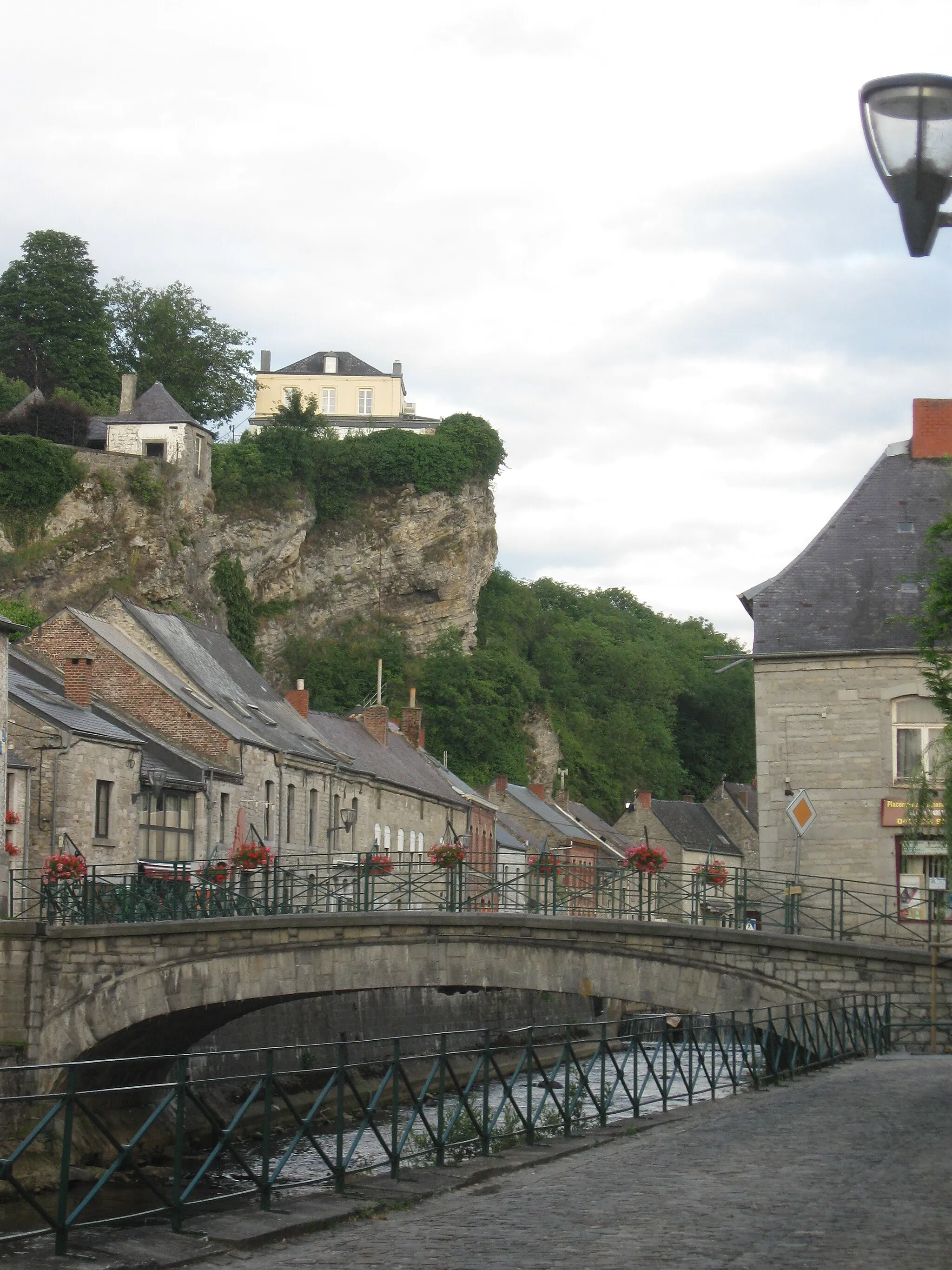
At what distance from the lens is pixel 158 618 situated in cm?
3778

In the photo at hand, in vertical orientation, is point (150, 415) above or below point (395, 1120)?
above

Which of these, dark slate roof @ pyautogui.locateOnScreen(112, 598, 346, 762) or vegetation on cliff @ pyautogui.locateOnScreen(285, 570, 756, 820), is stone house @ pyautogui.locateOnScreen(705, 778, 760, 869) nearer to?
vegetation on cliff @ pyautogui.locateOnScreen(285, 570, 756, 820)

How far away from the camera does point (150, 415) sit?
60875mm

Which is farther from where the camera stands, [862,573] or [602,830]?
[602,830]

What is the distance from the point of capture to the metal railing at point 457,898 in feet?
69.8

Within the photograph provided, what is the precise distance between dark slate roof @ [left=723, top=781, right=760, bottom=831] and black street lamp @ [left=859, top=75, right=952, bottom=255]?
222 feet

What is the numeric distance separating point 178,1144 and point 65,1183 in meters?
0.99

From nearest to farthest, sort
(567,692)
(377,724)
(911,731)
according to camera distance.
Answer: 1. (911,731)
2. (377,724)
3. (567,692)

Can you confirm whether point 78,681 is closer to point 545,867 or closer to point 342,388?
point 545,867

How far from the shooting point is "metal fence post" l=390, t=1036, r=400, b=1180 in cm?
1045

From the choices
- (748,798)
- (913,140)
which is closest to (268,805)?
(913,140)

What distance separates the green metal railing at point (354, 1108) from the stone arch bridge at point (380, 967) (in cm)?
51

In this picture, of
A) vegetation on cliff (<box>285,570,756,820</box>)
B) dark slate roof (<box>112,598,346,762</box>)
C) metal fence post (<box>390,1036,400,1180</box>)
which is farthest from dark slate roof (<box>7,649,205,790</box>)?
vegetation on cliff (<box>285,570,756,820</box>)

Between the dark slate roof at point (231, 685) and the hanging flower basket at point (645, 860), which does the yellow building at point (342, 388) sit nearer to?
the dark slate roof at point (231, 685)
